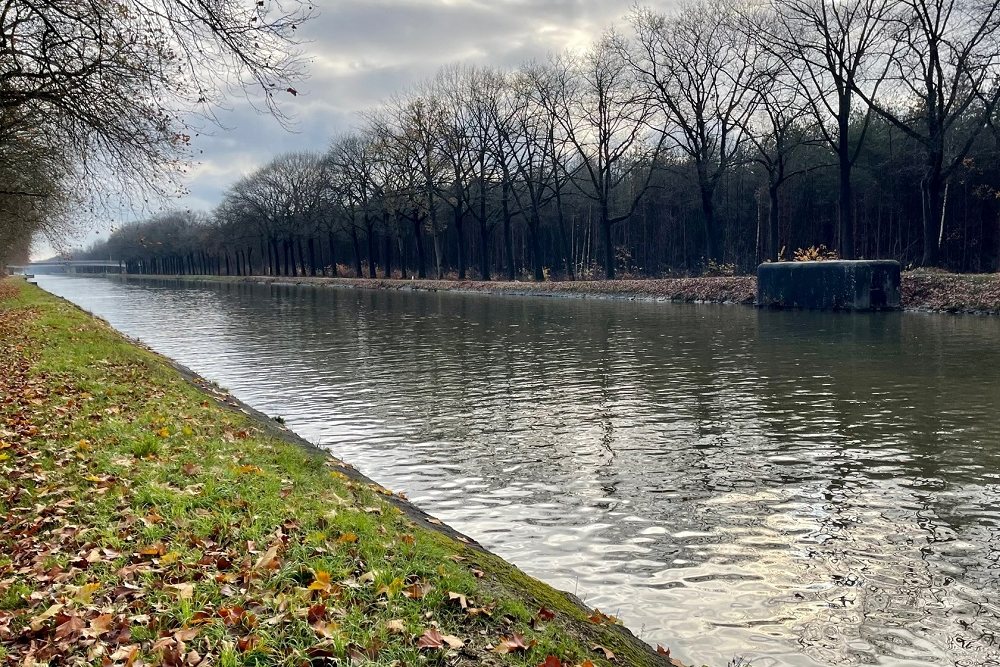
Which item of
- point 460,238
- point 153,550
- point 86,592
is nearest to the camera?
point 86,592

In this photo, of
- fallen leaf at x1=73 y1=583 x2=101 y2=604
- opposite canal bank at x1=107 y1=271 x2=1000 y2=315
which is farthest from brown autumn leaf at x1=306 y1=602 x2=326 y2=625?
opposite canal bank at x1=107 y1=271 x2=1000 y2=315

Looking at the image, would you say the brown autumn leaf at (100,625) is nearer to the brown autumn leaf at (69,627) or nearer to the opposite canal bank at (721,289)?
the brown autumn leaf at (69,627)

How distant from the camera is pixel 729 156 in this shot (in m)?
41.9

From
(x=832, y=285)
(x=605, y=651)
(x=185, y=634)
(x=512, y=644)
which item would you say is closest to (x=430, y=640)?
(x=512, y=644)

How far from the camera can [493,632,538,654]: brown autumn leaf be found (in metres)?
3.62

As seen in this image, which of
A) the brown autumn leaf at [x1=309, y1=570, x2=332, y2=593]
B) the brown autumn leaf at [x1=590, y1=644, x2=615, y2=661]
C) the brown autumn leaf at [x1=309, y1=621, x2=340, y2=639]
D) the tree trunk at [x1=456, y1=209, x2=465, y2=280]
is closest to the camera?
the brown autumn leaf at [x1=309, y1=621, x2=340, y2=639]

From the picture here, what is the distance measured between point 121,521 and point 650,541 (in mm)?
4064

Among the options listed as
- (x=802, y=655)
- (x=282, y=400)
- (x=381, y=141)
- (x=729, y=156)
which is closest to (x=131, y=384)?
(x=282, y=400)

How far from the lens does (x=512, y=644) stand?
3.66 metres

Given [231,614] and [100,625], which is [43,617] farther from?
[231,614]

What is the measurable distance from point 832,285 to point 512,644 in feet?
86.6

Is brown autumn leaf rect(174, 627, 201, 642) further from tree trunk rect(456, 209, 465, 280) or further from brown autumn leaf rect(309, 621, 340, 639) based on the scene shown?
tree trunk rect(456, 209, 465, 280)

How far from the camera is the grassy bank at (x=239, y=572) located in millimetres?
3582

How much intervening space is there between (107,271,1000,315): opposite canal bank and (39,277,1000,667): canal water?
6176mm
